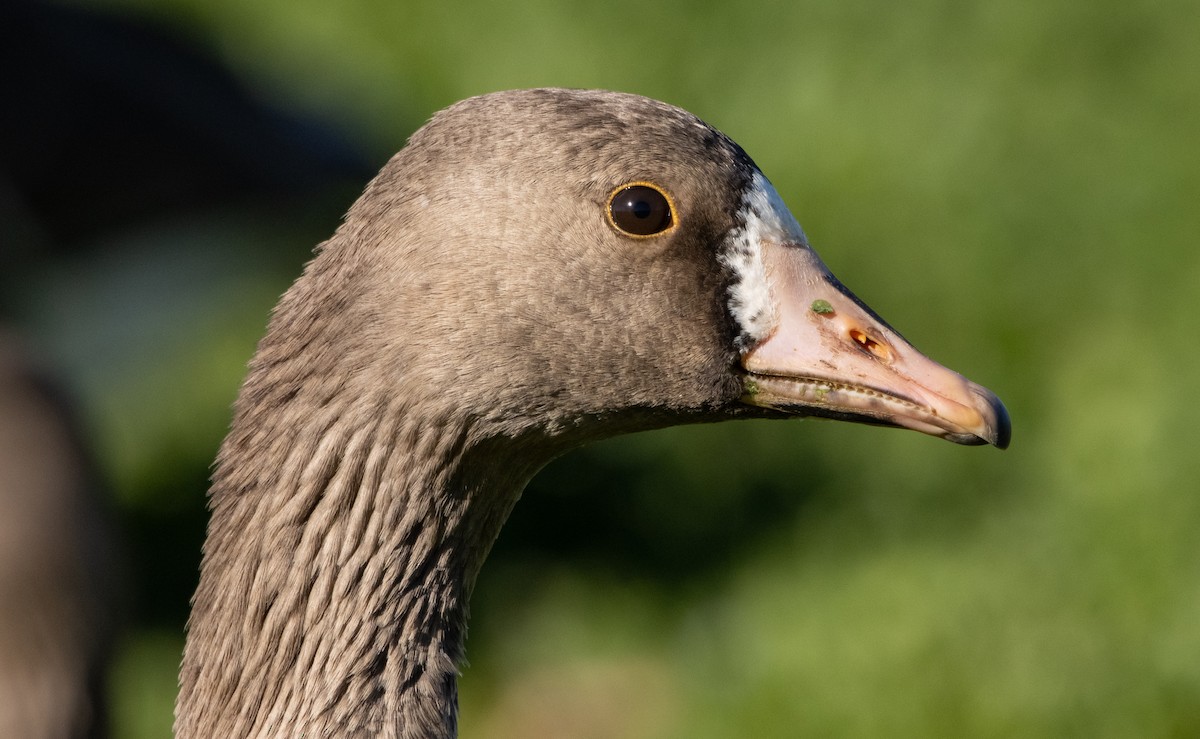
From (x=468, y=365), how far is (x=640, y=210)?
442mm

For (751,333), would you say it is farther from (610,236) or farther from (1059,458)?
(1059,458)

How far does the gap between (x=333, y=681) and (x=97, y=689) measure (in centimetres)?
178

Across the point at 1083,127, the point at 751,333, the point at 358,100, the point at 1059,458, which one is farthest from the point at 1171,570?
the point at 358,100

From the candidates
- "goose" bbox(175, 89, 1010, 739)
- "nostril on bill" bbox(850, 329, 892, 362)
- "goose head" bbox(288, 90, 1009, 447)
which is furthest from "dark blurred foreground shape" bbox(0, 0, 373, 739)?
"nostril on bill" bbox(850, 329, 892, 362)

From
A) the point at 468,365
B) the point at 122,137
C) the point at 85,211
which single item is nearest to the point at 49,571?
the point at 468,365

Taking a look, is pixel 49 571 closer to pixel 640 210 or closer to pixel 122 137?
pixel 640 210

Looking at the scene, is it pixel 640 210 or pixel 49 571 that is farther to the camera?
pixel 49 571

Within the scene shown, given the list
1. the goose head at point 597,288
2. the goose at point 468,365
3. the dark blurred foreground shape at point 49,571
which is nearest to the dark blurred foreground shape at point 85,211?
the dark blurred foreground shape at point 49,571

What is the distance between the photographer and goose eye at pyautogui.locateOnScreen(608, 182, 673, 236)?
288 cm

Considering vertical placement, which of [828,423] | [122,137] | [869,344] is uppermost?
[122,137]

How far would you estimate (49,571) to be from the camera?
438cm

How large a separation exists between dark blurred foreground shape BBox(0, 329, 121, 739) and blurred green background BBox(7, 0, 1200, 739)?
0.34 m

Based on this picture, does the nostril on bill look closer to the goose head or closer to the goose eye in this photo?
the goose head

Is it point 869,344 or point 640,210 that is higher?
point 640,210
